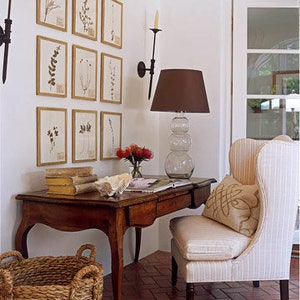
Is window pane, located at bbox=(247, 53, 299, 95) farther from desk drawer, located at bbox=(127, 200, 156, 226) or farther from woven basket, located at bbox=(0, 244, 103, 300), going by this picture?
woven basket, located at bbox=(0, 244, 103, 300)

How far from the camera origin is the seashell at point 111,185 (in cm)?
256

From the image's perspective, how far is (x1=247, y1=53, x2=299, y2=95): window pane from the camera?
407 cm

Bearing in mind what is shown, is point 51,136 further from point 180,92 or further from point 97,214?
point 180,92

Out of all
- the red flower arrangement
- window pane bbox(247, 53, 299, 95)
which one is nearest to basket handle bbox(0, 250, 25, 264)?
the red flower arrangement

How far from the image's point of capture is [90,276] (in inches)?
89.7

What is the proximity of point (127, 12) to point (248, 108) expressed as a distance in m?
1.22

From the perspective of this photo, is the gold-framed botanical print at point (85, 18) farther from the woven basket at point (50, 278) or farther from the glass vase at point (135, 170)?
the woven basket at point (50, 278)

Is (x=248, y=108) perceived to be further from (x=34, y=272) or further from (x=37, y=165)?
(x=34, y=272)

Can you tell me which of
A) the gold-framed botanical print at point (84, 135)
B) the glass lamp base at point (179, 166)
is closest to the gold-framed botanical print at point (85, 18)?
the gold-framed botanical print at point (84, 135)

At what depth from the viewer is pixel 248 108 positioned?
409 centimetres

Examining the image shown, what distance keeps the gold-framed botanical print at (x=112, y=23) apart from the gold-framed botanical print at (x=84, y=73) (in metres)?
0.20

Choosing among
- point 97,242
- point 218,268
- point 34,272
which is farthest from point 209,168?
point 34,272

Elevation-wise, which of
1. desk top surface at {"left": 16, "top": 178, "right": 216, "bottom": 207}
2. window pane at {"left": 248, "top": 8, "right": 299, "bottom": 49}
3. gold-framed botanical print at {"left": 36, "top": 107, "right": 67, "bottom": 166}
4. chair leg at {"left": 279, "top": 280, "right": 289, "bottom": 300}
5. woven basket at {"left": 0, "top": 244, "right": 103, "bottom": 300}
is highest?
window pane at {"left": 248, "top": 8, "right": 299, "bottom": 49}

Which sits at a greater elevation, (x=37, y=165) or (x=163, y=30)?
(x=163, y=30)
